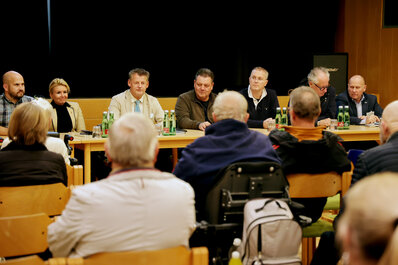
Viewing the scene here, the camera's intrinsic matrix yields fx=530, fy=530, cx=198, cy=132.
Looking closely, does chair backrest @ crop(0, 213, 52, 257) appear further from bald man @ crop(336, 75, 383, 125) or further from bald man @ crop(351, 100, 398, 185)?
bald man @ crop(336, 75, 383, 125)

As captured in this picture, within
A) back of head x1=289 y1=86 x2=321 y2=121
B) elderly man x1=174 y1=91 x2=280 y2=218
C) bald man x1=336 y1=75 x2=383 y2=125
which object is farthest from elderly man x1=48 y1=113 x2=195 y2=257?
bald man x1=336 y1=75 x2=383 y2=125

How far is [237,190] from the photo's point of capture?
8.84ft

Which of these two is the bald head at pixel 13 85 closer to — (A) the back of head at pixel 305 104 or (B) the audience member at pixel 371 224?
(A) the back of head at pixel 305 104

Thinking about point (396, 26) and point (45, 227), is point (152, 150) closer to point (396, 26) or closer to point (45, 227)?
point (45, 227)

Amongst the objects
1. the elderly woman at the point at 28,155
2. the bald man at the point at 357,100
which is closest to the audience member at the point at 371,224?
the elderly woman at the point at 28,155

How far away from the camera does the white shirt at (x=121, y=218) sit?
1.94 meters

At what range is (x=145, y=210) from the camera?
A: 6.46 ft

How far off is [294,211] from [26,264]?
53.2 inches

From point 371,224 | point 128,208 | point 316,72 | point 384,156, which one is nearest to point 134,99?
point 316,72

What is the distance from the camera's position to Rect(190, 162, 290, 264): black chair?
2.66m

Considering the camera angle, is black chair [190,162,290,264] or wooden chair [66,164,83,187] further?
wooden chair [66,164,83,187]

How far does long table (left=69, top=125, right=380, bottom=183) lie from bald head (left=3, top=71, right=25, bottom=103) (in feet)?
2.92

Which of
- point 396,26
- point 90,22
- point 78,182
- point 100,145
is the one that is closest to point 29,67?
point 90,22

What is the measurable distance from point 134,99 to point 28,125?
3066 millimetres
